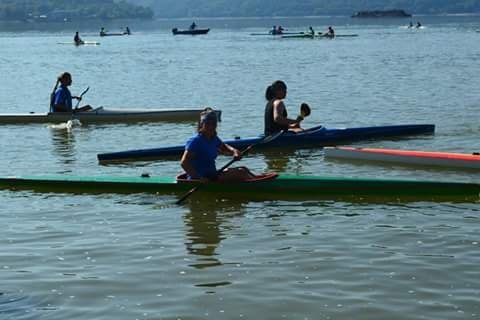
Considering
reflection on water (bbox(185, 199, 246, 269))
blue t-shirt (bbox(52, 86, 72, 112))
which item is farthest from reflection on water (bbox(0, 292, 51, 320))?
blue t-shirt (bbox(52, 86, 72, 112))

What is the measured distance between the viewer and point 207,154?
43.2 feet

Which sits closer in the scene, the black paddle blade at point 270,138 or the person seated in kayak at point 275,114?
the black paddle blade at point 270,138

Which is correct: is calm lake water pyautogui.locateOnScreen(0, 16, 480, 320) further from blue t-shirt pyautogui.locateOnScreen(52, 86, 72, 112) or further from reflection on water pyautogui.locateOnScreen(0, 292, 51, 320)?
blue t-shirt pyautogui.locateOnScreen(52, 86, 72, 112)

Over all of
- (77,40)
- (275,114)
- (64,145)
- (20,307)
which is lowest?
(20,307)

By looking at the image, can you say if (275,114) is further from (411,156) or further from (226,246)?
(226,246)

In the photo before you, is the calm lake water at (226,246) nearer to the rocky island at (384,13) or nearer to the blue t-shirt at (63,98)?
the blue t-shirt at (63,98)

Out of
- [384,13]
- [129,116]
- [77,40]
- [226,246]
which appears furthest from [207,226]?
[384,13]

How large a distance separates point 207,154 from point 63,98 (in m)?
11.2

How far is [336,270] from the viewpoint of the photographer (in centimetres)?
1005

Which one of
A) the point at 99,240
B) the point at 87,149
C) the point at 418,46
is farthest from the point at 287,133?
the point at 418,46

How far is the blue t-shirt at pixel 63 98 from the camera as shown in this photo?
23406 mm

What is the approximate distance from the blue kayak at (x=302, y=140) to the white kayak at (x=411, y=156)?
1.10 metres

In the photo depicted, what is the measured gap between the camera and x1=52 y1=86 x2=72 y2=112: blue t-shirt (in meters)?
23.4

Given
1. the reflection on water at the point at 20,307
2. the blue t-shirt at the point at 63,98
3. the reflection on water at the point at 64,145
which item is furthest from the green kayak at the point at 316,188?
the blue t-shirt at the point at 63,98
